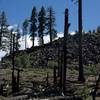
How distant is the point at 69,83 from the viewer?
35781 millimetres

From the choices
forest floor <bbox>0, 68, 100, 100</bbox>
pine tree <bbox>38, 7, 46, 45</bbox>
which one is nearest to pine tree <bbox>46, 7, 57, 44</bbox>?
pine tree <bbox>38, 7, 46, 45</bbox>

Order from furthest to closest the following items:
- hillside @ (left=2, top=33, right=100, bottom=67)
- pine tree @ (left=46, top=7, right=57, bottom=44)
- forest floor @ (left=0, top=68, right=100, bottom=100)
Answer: pine tree @ (left=46, top=7, right=57, bottom=44), hillside @ (left=2, top=33, right=100, bottom=67), forest floor @ (left=0, top=68, right=100, bottom=100)

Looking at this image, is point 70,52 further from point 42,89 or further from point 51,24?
point 42,89

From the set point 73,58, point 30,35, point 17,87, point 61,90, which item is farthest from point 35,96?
point 30,35

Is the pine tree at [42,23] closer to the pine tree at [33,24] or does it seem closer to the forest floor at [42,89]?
the pine tree at [33,24]

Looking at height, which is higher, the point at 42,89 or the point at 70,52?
the point at 70,52

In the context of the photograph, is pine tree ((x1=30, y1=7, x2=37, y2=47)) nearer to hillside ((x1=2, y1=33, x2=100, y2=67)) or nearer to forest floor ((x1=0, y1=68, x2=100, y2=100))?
hillside ((x1=2, y1=33, x2=100, y2=67))

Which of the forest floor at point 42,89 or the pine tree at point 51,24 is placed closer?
the forest floor at point 42,89

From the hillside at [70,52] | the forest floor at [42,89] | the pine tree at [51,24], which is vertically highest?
the pine tree at [51,24]

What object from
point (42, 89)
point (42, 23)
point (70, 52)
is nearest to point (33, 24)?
point (42, 23)

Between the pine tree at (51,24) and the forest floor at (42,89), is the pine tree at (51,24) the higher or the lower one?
the higher one

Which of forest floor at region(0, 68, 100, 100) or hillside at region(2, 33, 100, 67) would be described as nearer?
forest floor at region(0, 68, 100, 100)

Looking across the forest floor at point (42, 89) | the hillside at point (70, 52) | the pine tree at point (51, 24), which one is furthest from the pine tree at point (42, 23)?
the forest floor at point (42, 89)

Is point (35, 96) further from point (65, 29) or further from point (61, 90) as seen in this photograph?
point (65, 29)
